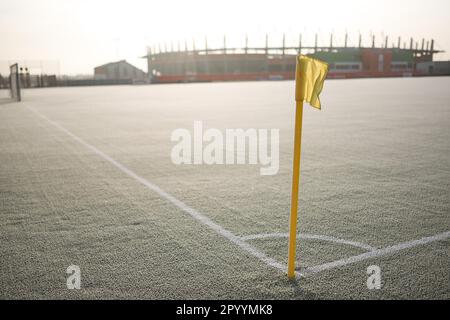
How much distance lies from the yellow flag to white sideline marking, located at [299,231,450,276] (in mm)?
1393

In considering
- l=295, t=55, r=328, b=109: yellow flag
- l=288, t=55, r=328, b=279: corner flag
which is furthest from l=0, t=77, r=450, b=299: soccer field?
l=295, t=55, r=328, b=109: yellow flag

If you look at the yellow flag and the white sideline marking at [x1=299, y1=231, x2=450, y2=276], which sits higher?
the yellow flag

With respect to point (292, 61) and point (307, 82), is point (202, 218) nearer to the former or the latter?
point (307, 82)

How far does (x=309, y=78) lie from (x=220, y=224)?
6.84 ft

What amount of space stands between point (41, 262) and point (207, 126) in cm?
932

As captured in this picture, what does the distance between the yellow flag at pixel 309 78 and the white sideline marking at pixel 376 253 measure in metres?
1.39

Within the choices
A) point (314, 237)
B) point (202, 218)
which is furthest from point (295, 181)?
point (202, 218)

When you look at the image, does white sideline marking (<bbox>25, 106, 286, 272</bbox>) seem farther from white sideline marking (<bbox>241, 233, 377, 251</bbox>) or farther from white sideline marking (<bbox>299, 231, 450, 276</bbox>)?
white sideline marking (<bbox>299, 231, 450, 276</bbox>)

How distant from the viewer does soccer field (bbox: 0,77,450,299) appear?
3.23m

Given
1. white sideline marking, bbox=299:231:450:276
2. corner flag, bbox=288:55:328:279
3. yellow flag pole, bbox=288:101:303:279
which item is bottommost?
white sideline marking, bbox=299:231:450:276

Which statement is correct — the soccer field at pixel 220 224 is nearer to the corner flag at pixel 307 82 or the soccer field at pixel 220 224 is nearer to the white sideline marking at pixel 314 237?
the white sideline marking at pixel 314 237

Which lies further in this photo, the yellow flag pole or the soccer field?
the soccer field

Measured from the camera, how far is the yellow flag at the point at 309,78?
295cm

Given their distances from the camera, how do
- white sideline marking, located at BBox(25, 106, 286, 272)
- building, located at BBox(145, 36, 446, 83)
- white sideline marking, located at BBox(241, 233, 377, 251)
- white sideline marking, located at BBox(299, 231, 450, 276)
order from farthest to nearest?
building, located at BBox(145, 36, 446, 83), white sideline marking, located at BBox(241, 233, 377, 251), white sideline marking, located at BBox(25, 106, 286, 272), white sideline marking, located at BBox(299, 231, 450, 276)
